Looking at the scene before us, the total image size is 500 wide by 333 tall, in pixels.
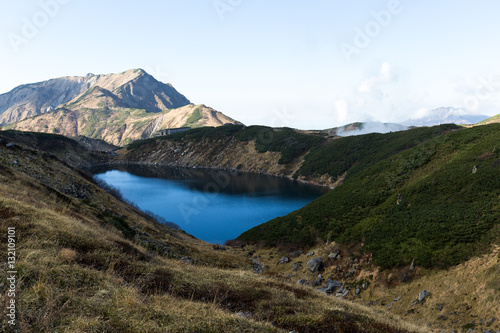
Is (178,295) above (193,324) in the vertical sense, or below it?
below

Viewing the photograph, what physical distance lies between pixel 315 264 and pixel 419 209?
47.0ft

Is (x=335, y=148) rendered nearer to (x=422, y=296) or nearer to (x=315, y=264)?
(x=315, y=264)

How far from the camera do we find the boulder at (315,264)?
31578 mm

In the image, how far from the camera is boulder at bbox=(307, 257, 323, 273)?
3158 cm

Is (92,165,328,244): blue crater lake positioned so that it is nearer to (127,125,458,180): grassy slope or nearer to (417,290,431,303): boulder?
(127,125,458,180): grassy slope

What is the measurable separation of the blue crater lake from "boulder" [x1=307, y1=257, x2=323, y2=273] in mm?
26831

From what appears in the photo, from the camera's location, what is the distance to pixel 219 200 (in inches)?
3425

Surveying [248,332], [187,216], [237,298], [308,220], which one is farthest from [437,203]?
[187,216]

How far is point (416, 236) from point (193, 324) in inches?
1051

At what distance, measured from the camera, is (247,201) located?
280 ft

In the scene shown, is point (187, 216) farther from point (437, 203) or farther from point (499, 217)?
point (499, 217)

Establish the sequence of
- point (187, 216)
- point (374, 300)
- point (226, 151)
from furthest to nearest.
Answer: point (226, 151) → point (187, 216) → point (374, 300)

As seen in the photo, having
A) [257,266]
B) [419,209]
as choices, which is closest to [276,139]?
[257,266]

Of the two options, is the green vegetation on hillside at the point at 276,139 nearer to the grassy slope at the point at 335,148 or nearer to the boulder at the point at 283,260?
the grassy slope at the point at 335,148
